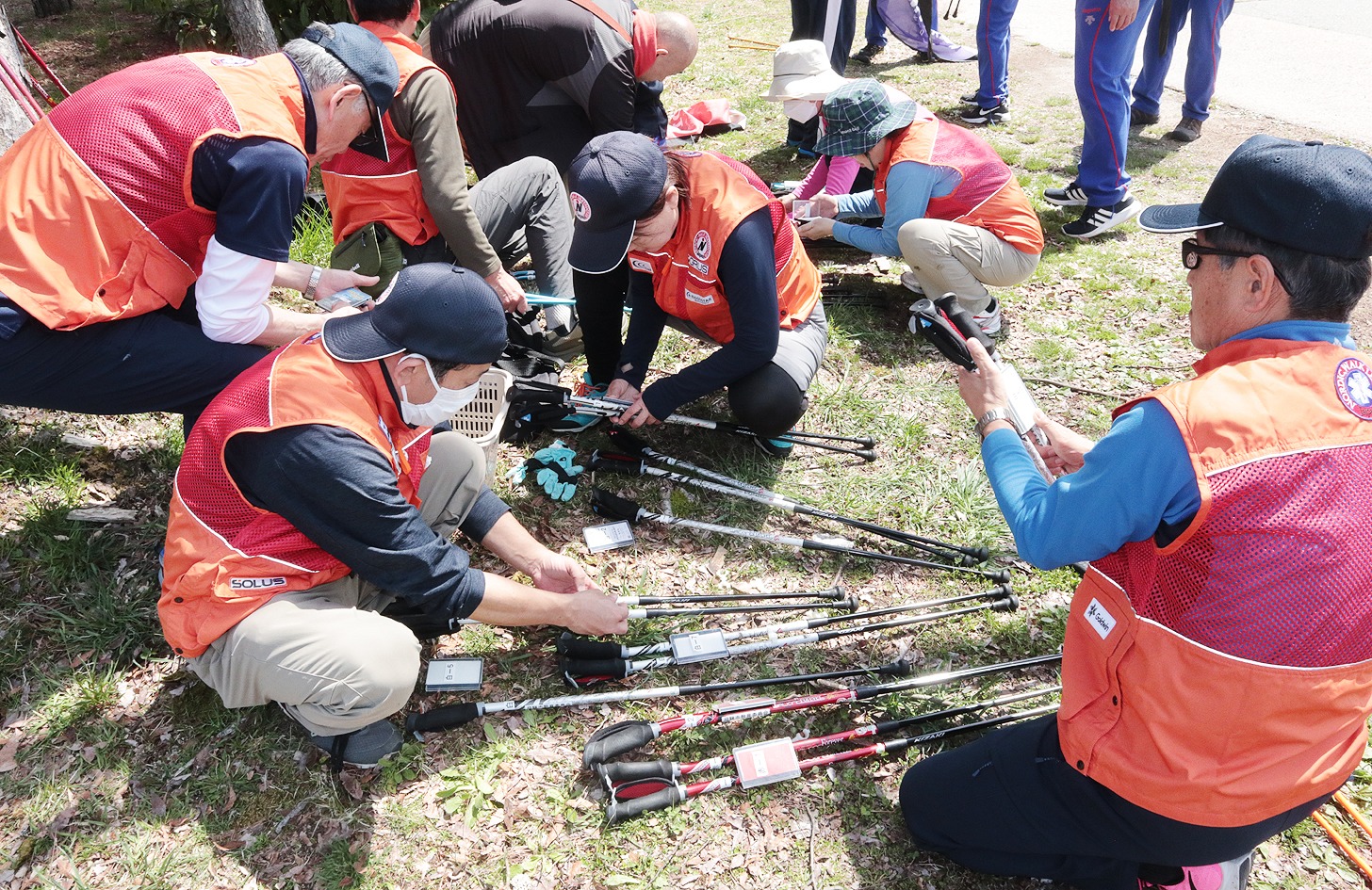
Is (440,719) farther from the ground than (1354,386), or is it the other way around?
(1354,386)

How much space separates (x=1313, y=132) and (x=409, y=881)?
9085 mm

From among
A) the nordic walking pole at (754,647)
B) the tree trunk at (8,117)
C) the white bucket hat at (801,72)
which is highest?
the tree trunk at (8,117)

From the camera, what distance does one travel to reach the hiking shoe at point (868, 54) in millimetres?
A: 10341

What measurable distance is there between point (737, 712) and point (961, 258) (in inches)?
124

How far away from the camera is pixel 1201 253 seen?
2.34 metres

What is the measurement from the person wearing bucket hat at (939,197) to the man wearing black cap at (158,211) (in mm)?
2645

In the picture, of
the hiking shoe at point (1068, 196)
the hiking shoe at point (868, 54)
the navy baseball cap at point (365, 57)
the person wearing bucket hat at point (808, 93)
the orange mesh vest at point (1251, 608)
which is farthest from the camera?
the hiking shoe at point (868, 54)

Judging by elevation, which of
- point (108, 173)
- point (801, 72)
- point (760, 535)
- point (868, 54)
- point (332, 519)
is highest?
point (108, 173)

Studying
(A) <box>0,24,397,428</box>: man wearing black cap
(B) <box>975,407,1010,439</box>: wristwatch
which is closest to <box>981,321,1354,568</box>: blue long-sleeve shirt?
(B) <box>975,407,1010,439</box>: wristwatch

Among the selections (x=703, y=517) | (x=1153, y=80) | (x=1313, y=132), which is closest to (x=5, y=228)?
(x=703, y=517)

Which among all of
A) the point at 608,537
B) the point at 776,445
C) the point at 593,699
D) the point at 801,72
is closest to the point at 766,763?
the point at 593,699

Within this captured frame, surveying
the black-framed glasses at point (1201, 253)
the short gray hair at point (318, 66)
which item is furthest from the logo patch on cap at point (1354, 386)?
the short gray hair at point (318, 66)

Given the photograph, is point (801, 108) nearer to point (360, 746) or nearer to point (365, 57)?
point (365, 57)

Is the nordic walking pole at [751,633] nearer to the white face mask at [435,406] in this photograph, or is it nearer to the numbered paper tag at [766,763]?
the numbered paper tag at [766,763]
